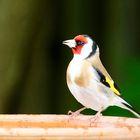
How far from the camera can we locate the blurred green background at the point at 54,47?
108 centimetres

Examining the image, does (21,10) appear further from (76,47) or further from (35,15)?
(76,47)

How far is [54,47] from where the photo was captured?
108 cm

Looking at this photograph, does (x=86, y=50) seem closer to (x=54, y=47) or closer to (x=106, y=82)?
(x=106, y=82)

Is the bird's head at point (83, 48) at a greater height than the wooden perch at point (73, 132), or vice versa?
the bird's head at point (83, 48)

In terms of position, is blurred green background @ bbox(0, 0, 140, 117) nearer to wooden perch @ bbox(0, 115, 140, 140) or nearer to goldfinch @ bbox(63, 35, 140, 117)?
goldfinch @ bbox(63, 35, 140, 117)

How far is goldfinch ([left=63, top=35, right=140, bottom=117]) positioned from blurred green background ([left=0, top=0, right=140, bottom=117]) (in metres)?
0.20

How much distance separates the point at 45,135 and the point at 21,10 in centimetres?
47

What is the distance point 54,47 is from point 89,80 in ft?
0.83

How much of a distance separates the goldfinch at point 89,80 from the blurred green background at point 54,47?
0.20 m

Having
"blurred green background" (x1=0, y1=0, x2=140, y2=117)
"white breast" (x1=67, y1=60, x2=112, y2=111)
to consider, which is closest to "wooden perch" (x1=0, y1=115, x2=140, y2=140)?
"white breast" (x1=67, y1=60, x2=112, y2=111)

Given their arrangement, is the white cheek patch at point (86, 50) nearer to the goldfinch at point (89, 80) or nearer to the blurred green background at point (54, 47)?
the goldfinch at point (89, 80)

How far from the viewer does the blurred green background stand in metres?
1.08

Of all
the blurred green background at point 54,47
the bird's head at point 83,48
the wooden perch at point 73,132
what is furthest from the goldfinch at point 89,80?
the blurred green background at point 54,47

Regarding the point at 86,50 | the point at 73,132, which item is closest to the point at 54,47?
the point at 86,50
